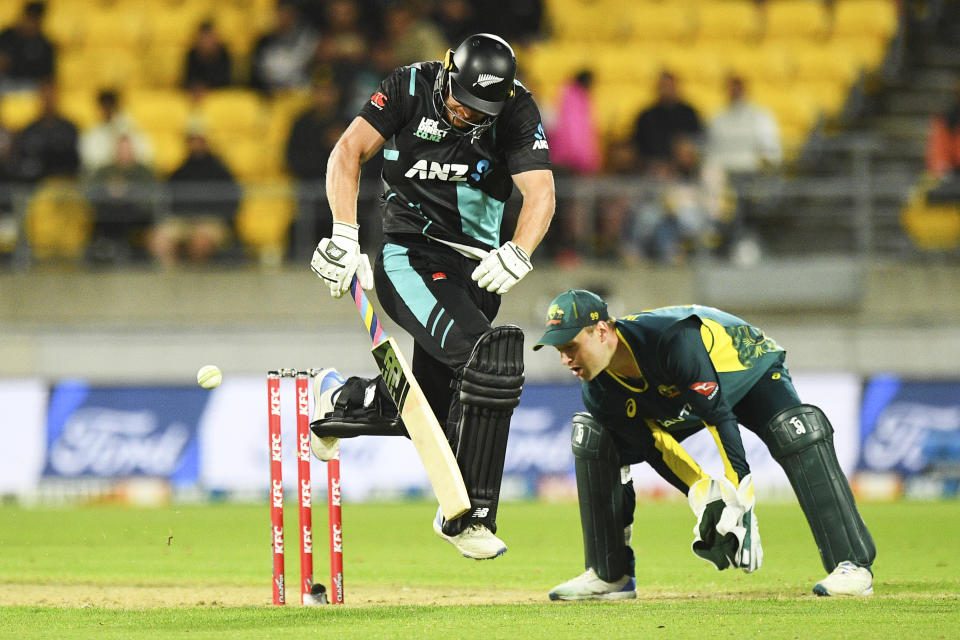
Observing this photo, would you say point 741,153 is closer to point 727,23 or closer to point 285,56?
point 727,23

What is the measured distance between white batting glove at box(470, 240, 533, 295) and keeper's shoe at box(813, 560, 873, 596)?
6.38ft

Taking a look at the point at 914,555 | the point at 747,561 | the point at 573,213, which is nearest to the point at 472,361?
the point at 747,561

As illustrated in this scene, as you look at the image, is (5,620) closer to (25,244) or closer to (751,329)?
(751,329)

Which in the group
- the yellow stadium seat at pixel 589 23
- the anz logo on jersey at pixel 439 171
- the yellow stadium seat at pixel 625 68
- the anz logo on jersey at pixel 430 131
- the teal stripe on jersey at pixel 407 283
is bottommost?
the teal stripe on jersey at pixel 407 283

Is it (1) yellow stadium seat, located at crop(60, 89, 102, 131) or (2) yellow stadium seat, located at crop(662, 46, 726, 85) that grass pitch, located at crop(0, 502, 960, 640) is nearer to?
(1) yellow stadium seat, located at crop(60, 89, 102, 131)

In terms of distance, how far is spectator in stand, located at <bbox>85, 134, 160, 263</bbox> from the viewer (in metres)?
13.5

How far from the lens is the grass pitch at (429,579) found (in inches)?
218

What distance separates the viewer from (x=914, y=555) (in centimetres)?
848

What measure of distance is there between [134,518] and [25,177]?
436cm

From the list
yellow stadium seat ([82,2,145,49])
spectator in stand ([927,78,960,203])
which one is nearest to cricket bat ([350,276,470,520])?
spectator in stand ([927,78,960,203])

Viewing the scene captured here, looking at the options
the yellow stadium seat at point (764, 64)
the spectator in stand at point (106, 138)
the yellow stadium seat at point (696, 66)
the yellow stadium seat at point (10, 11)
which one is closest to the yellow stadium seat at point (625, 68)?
the yellow stadium seat at point (696, 66)

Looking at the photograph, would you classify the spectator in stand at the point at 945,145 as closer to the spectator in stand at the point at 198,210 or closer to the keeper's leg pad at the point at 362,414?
the spectator in stand at the point at 198,210

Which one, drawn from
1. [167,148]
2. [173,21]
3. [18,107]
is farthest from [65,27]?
[167,148]

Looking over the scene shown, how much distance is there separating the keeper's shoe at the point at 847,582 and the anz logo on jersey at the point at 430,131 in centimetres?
255
